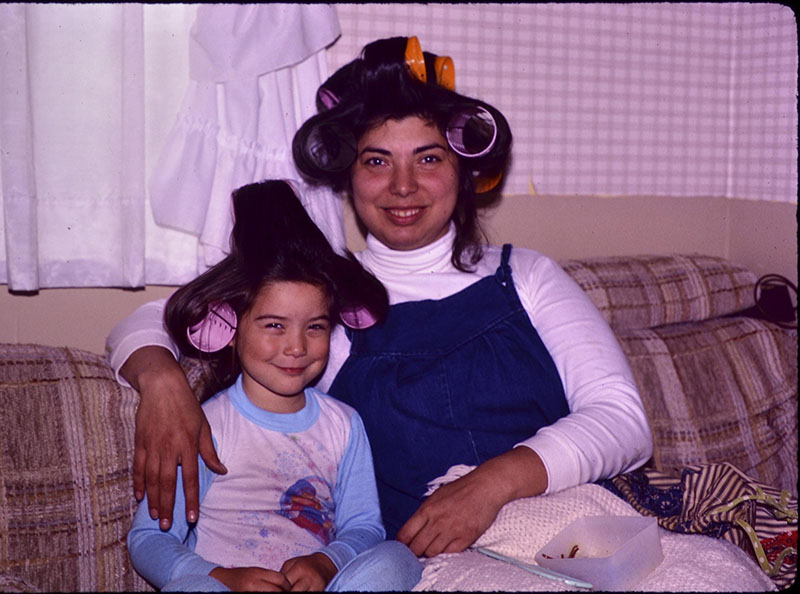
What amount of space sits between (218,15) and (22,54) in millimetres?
401

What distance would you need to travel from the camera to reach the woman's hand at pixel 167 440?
4.37 ft

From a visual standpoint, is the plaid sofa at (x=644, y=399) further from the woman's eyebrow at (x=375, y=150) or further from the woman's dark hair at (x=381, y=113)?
the woman's eyebrow at (x=375, y=150)

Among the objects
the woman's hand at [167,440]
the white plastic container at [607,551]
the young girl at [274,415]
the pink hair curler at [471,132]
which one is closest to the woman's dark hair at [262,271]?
the young girl at [274,415]

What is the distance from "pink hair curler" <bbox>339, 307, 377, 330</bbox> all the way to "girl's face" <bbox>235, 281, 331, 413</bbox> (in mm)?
152

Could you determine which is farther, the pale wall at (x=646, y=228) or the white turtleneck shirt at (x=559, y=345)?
the pale wall at (x=646, y=228)

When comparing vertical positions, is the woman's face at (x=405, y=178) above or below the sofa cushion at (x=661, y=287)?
above

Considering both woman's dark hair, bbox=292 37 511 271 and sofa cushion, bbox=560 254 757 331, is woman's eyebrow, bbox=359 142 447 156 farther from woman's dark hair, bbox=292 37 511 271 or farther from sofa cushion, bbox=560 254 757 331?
sofa cushion, bbox=560 254 757 331

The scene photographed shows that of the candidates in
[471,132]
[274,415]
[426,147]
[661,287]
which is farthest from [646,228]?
[274,415]

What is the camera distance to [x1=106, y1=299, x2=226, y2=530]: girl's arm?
1.33m

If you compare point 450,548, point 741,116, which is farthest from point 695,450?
point 741,116

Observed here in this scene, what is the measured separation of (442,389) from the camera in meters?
1.58

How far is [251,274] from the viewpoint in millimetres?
1438

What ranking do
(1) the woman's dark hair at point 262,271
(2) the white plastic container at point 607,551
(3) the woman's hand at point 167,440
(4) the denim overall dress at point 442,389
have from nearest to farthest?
(2) the white plastic container at point 607,551 → (3) the woman's hand at point 167,440 → (1) the woman's dark hair at point 262,271 → (4) the denim overall dress at point 442,389

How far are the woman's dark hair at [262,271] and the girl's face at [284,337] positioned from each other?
0.07 ft
